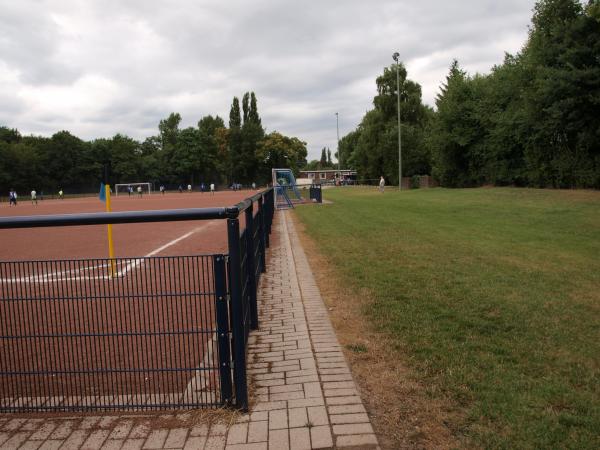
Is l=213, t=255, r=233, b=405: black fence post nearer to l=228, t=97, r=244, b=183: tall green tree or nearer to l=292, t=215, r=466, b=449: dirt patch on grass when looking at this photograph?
l=292, t=215, r=466, b=449: dirt patch on grass

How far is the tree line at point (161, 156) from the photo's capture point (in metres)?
75.7

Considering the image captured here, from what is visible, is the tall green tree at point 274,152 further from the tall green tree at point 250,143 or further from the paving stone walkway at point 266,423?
the paving stone walkway at point 266,423

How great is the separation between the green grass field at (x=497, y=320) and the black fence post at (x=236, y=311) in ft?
4.63

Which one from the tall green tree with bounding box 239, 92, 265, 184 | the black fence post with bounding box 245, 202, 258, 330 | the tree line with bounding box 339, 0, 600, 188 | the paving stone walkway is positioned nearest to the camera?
the paving stone walkway

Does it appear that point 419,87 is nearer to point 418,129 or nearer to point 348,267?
point 418,129

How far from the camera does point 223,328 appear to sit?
10.4 feet

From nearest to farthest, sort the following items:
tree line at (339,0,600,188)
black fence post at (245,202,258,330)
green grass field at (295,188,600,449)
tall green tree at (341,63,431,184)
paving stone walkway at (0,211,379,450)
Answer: paving stone walkway at (0,211,379,450), green grass field at (295,188,600,449), black fence post at (245,202,258,330), tree line at (339,0,600,188), tall green tree at (341,63,431,184)

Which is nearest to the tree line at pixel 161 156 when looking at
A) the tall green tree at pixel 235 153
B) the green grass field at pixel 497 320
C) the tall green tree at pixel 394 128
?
the tall green tree at pixel 235 153

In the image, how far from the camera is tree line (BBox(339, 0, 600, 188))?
24281 millimetres

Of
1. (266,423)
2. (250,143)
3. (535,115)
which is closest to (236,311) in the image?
(266,423)

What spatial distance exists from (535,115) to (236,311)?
95.7 ft

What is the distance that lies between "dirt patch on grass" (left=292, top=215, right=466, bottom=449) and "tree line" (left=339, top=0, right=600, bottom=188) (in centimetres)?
2426

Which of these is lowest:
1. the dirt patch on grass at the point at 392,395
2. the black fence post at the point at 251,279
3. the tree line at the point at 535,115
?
the dirt patch on grass at the point at 392,395

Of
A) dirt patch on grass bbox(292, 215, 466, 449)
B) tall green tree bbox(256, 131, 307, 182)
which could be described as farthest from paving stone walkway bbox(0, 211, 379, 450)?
tall green tree bbox(256, 131, 307, 182)
